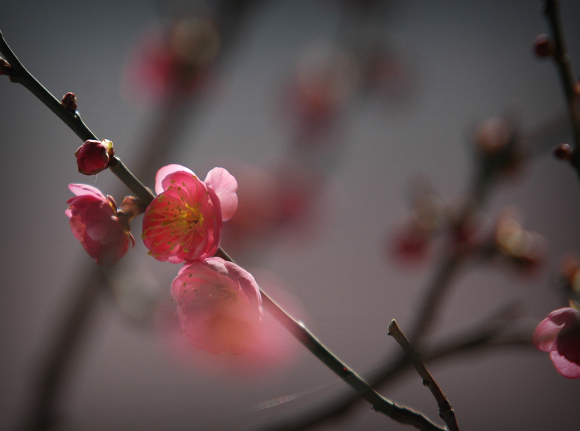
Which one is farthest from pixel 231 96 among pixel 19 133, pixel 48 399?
pixel 48 399

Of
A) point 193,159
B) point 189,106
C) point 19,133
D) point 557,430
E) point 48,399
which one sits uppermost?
point 19,133

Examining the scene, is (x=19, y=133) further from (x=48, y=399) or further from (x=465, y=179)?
(x=465, y=179)

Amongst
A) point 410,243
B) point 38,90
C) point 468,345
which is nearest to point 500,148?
point 410,243

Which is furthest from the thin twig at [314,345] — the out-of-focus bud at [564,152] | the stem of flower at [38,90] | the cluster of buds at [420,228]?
the cluster of buds at [420,228]

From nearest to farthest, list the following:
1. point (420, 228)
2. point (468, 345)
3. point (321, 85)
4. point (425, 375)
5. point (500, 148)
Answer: point (425, 375)
point (468, 345)
point (500, 148)
point (420, 228)
point (321, 85)

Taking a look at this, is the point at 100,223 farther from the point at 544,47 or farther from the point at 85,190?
the point at 544,47

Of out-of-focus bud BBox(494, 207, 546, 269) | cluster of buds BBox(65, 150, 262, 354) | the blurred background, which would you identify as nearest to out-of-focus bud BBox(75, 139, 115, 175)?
cluster of buds BBox(65, 150, 262, 354)

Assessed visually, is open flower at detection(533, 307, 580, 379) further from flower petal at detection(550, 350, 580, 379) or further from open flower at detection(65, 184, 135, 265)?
open flower at detection(65, 184, 135, 265)
